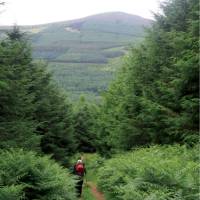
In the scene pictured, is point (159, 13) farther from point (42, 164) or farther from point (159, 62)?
point (42, 164)

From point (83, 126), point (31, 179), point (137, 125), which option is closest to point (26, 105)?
point (137, 125)

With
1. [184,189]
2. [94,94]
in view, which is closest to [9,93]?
[184,189]

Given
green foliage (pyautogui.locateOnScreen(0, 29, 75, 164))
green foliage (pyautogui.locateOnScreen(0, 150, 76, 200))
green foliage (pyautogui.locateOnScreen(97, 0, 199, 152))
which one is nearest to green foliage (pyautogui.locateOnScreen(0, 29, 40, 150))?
green foliage (pyautogui.locateOnScreen(0, 29, 75, 164))

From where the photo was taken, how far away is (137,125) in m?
24.1

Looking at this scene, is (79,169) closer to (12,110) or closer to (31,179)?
(12,110)

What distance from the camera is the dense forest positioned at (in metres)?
11.2

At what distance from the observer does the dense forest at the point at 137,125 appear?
1120cm

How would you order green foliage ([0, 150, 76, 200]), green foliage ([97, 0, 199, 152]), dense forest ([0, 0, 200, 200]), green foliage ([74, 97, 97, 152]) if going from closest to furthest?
1. dense forest ([0, 0, 200, 200])
2. green foliage ([0, 150, 76, 200])
3. green foliage ([97, 0, 199, 152])
4. green foliage ([74, 97, 97, 152])

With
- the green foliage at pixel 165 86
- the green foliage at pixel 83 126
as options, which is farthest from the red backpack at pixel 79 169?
the green foliage at pixel 83 126

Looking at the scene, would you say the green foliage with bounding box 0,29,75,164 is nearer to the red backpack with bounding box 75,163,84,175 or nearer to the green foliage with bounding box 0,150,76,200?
the red backpack with bounding box 75,163,84,175

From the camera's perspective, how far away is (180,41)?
18578 mm

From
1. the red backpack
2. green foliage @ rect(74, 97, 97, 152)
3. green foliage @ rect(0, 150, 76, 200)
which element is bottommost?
green foliage @ rect(74, 97, 97, 152)

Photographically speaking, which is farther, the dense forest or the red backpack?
the red backpack

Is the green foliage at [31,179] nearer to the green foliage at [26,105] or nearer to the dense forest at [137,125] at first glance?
the dense forest at [137,125]
